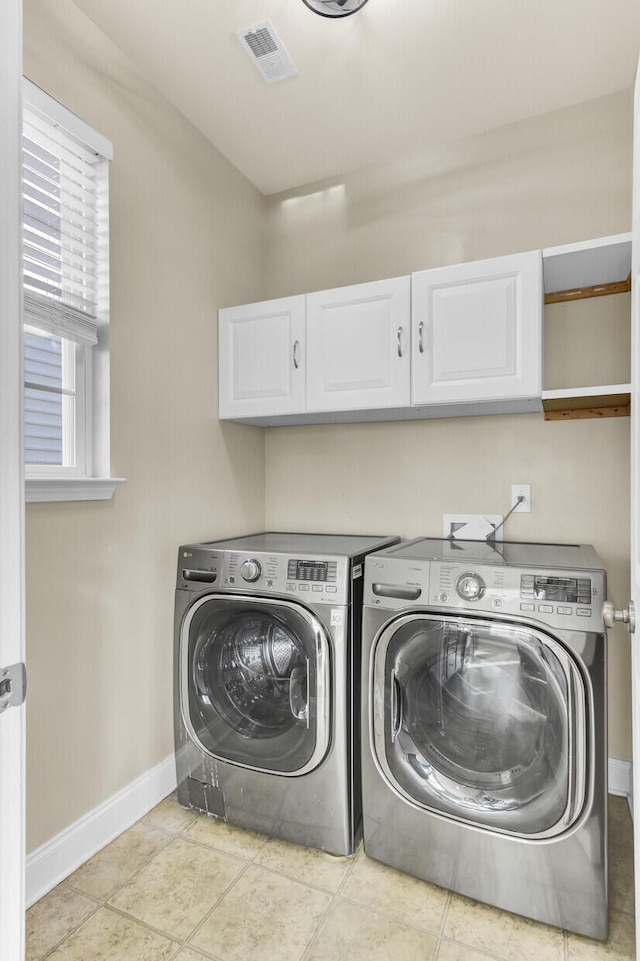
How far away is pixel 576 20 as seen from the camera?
175cm

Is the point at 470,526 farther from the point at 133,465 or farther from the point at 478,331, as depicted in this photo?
the point at 133,465

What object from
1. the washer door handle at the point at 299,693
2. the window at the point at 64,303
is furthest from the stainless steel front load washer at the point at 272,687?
the window at the point at 64,303

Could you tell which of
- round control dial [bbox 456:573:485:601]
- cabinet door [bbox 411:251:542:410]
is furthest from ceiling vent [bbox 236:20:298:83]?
Result: round control dial [bbox 456:573:485:601]

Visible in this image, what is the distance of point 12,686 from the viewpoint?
806 millimetres

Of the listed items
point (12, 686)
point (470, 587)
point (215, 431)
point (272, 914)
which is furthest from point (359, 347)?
point (272, 914)

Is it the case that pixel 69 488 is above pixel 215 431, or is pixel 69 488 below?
below

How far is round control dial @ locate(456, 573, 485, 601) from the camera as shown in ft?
4.84

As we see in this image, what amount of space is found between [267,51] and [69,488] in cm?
167

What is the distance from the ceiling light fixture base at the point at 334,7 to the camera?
1.58m

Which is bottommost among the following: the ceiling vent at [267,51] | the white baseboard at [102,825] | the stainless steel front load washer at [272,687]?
the white baseboard at [102,825]

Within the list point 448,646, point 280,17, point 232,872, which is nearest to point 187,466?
point 448,646

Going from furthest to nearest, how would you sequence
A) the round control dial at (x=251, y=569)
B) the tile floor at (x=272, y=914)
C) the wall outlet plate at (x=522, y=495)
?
1. the wall outlet plate at (x=522, y=495)
2. the round control dial at (x=251, y=569)
3. the tile floor at (x=272, y=914)

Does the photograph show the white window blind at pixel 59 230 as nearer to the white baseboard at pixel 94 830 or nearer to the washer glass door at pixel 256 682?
the washer glass door at pixel 256 682

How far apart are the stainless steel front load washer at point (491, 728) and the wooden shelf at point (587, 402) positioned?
550mm
